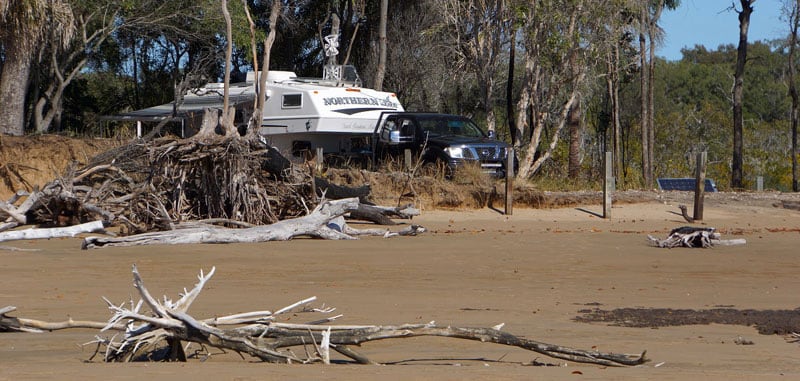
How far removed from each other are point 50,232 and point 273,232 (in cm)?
305

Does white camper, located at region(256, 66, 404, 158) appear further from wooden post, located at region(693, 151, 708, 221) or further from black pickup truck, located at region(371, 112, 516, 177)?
wooden post, located at region(693, 151, 708, 221)

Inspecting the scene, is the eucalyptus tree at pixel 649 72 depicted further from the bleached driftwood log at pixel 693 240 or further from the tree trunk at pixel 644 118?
the bleached driftwood log at pixel 693 240

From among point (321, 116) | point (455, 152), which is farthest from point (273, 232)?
point (321, 116)

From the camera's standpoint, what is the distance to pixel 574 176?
25.6 m

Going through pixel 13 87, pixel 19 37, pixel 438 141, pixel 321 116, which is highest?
pixel 19 37

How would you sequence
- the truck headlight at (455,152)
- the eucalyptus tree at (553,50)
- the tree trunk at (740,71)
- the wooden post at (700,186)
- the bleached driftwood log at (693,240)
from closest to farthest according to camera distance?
the bleached driftwood log at (693,240), the wooden post at (700,186), the truck headlight at (455,152), the eucalyptus tree at (553,50), the tree trunk at (740,71)

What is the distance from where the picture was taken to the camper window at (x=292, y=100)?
24078 millimetres

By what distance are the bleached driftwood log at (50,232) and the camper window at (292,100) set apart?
995 cm

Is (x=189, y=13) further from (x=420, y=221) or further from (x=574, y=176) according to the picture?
(x=420, y=221)

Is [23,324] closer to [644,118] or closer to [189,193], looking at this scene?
[189,193]

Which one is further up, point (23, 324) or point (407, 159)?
point (407, 159)

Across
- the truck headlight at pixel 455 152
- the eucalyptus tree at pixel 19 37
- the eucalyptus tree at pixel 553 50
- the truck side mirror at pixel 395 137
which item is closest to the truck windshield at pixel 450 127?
the truck side mirror at pixel 395 137

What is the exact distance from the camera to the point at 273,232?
45.4 feet

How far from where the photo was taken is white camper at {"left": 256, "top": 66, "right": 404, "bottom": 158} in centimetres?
2347
